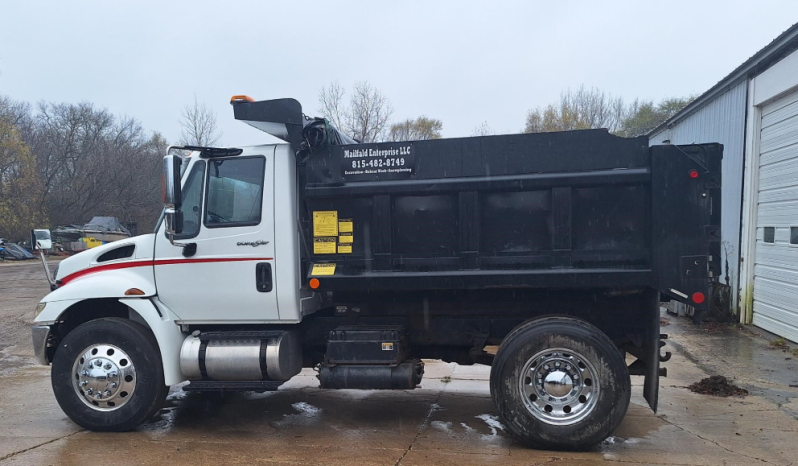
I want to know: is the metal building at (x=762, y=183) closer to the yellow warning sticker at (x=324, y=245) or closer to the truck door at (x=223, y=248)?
the yellow warning sticker at (x=324, y=245)

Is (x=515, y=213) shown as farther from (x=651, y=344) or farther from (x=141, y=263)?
(x=141, y=263)

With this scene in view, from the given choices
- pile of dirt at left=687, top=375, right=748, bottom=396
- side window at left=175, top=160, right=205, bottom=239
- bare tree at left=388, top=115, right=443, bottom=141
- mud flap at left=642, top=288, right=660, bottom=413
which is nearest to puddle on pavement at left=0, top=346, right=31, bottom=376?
side window at left=175, top=160, right=205, bottom=239

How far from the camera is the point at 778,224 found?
33.1ft

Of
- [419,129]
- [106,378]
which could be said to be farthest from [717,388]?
[419,129]

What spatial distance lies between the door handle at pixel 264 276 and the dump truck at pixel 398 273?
22mm

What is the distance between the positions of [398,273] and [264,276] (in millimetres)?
1257

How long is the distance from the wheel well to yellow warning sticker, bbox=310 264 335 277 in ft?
6.48

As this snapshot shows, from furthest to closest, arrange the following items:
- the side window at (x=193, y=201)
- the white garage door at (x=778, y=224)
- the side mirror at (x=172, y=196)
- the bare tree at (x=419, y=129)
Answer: the bare tree at (x=419, y=129) < the white garage door at (x=778, y=224) < the side window at (x=193, y=201) < the side mirror at (x=172, y=196)

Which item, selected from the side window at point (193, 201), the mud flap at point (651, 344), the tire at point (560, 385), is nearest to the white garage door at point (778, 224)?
the mud flap at point (651, 344)

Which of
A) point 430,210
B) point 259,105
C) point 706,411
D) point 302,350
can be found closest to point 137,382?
point 302,350

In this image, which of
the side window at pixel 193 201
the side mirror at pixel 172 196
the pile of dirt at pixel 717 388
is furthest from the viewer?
the pile of dirt at pixel 717 388

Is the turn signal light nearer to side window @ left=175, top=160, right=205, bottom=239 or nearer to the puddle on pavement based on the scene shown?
side window @ left=175, top=160, right=205, bottom=239

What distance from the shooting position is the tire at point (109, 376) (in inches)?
225

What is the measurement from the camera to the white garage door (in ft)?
31.5
